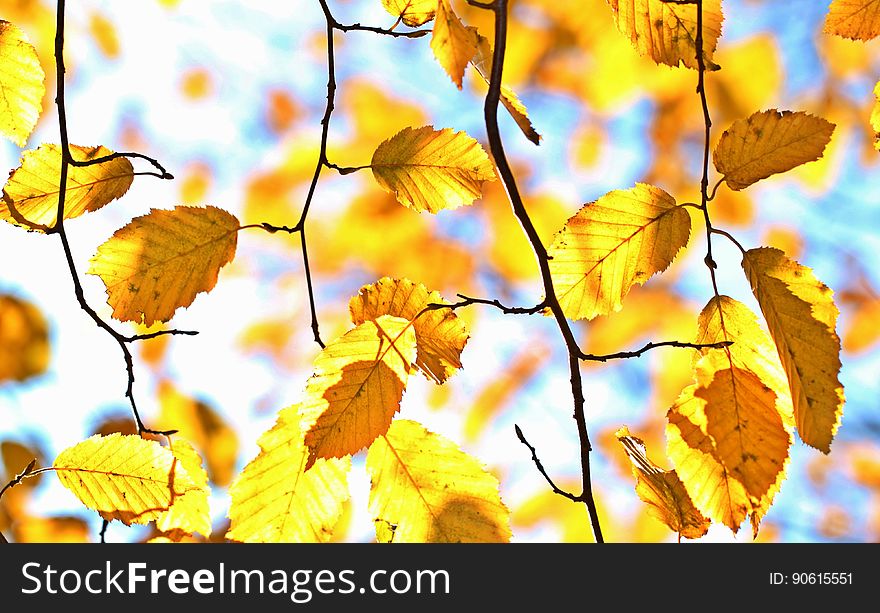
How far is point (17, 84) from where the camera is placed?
485 millimetres

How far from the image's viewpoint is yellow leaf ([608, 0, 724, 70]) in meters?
0.47

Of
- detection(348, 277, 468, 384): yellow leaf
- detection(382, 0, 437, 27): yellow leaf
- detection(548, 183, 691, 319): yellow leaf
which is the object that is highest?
detection(382, 0, 437, 27): yellow leaf

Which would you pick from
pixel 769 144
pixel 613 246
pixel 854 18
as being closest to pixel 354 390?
pixel 613 246

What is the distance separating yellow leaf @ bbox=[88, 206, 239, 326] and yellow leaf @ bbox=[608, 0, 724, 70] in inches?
12.1

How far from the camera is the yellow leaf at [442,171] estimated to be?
47cm

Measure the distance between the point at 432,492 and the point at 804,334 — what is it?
0.24m

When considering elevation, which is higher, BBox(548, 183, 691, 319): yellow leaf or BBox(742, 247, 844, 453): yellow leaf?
BBox(548, 183, 691, 319): yellow leaf

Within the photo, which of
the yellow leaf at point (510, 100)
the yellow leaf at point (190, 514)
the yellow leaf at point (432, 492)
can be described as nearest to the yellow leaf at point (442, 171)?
the yellow leaf at point (510, 100)

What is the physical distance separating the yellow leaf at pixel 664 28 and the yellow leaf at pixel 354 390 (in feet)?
0.87

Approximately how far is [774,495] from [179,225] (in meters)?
0.41

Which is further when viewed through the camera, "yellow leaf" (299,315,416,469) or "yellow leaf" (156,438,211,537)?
"yellow leaf" (156,438,211,537)

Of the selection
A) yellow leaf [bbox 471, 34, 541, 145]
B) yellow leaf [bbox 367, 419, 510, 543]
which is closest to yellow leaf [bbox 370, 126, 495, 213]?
yellow leaf [bbox 471, 34, 541, 145]

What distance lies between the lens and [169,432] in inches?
20.9

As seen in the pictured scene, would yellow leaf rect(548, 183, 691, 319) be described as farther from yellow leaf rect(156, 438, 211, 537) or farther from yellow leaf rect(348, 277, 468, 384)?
yellow leaf rect(156, 438, 211, 537)
